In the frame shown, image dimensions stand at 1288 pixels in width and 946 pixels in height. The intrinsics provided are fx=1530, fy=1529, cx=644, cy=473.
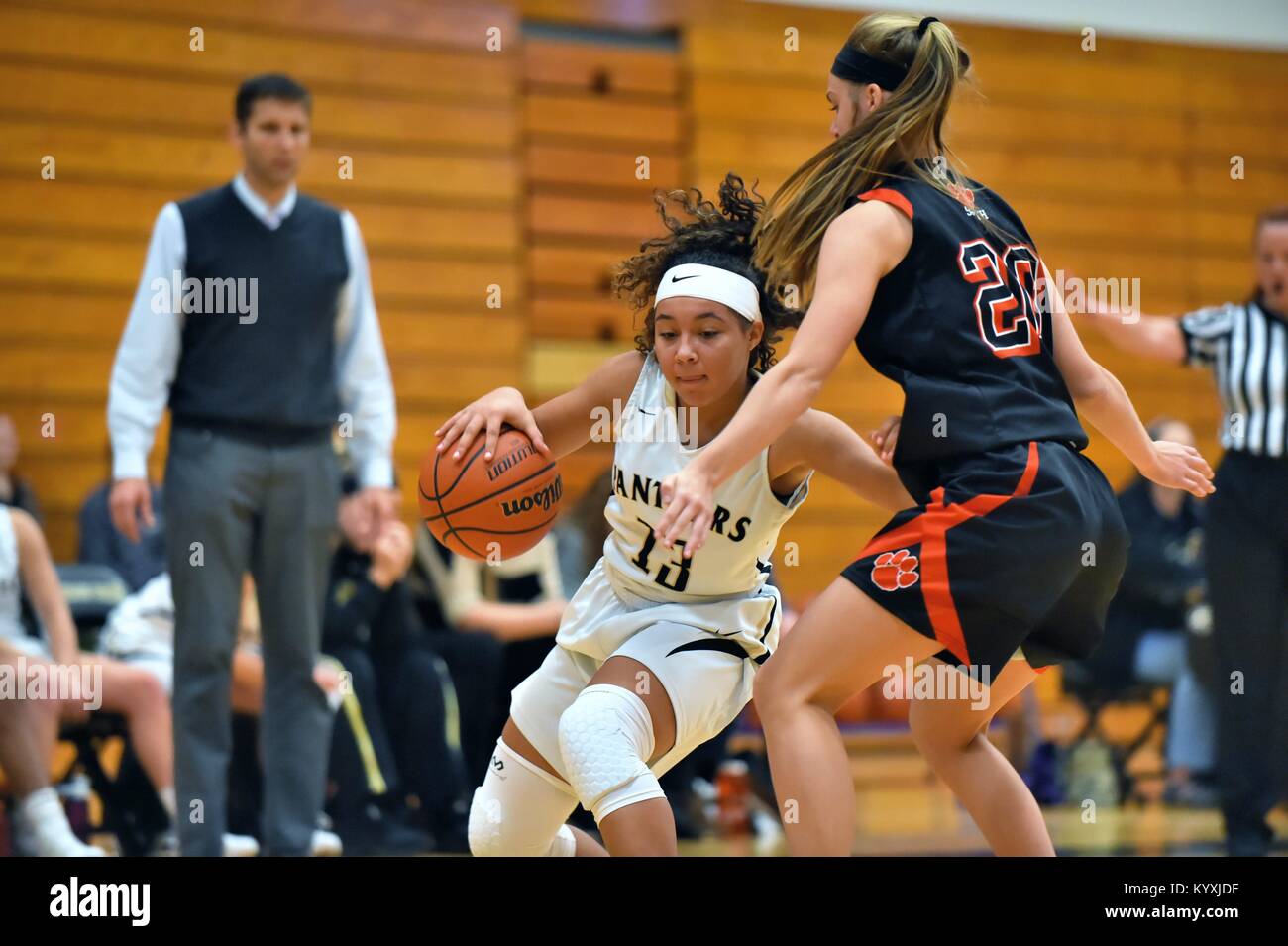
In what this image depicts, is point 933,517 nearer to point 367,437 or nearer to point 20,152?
point 367,437

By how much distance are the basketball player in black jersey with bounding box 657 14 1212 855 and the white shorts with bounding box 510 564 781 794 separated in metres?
0.26

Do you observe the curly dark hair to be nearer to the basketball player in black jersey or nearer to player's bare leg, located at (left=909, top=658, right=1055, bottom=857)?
the basketball player in black jersey

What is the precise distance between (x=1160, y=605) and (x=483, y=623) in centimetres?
344

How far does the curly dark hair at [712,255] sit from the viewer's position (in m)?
3.26

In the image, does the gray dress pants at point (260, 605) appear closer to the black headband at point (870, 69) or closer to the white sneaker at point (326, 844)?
the white sneaker at point (326, 844)

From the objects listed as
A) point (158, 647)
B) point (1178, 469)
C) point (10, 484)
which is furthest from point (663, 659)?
point (10, 484)

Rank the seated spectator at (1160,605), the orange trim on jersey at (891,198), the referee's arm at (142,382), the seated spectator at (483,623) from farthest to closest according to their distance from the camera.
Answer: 1. the seated spectator at (1160,605)
2. the seated spectator at (483,623)
3. the referee's arm at (142,382)
4. the orange trim on jersey at (891,198)

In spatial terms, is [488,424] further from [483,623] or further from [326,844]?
[483,623]

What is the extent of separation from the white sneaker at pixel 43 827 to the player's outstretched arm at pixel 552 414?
2.31m

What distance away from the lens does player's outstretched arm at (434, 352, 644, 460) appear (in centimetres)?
324

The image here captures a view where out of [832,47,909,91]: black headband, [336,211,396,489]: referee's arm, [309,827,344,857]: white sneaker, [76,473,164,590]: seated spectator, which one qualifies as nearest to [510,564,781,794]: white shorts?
[832,47,909,91]: black headband

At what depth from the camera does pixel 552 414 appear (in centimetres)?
334

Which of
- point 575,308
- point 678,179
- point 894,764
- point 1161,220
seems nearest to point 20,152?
point 575,308

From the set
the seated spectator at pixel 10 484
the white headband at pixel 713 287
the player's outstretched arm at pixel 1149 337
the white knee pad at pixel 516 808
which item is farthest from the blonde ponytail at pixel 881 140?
the seated spectator at pixel 10 484
